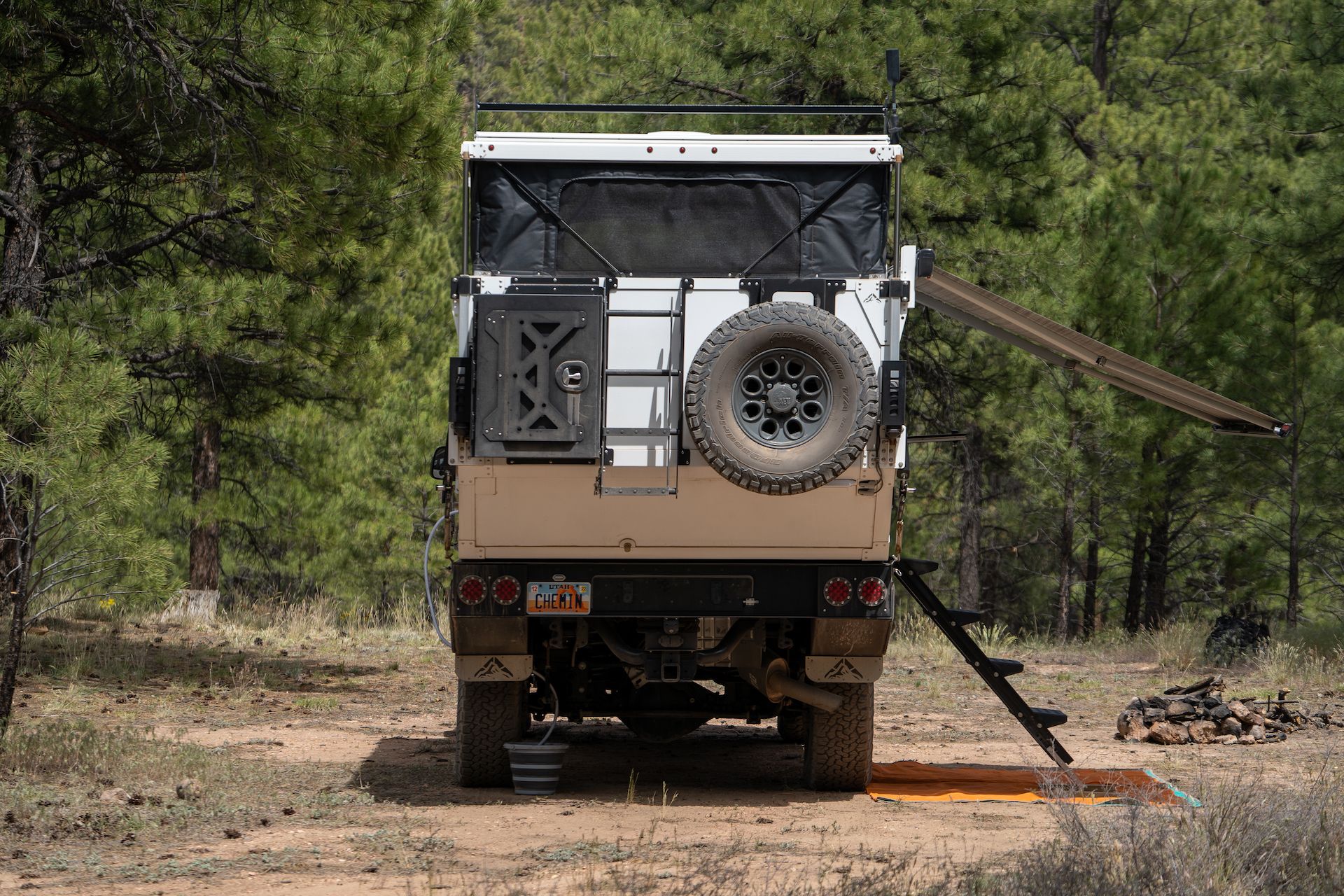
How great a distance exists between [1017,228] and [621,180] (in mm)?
12018

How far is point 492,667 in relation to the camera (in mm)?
7465

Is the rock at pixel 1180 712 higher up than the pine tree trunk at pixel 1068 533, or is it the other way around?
the pine tree trunk at pixel 1068 533

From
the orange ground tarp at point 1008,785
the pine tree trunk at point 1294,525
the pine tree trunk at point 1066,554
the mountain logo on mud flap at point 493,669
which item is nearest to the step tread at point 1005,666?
the orange ground tarp at point 1008,785

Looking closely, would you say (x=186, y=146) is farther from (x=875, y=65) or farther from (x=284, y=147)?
(x=875, y=65)

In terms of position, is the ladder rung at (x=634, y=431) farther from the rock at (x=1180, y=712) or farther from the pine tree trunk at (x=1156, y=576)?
the pine tree trunk at (x=1156, y=576)

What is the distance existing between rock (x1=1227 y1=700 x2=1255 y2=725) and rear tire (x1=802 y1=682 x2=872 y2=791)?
3891mm

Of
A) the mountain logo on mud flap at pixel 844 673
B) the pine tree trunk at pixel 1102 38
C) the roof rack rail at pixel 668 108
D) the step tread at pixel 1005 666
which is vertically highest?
the pine tree trunk at pixel 1102 38

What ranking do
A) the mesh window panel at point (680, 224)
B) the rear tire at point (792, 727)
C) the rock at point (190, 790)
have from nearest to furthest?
the rock at point (190, 790) < the mesh window panel at point (680, 224) < the rear tire at point (792, 727)

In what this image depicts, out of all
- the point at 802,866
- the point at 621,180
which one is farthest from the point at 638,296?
the point at 802,866

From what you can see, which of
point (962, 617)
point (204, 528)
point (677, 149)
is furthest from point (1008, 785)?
point (204, 528)

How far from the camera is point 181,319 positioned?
37.9ft

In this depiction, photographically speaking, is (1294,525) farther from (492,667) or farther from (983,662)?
(492,667)

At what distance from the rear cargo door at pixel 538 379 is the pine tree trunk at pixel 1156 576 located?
49.5ft

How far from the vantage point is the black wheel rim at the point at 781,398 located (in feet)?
22.3
